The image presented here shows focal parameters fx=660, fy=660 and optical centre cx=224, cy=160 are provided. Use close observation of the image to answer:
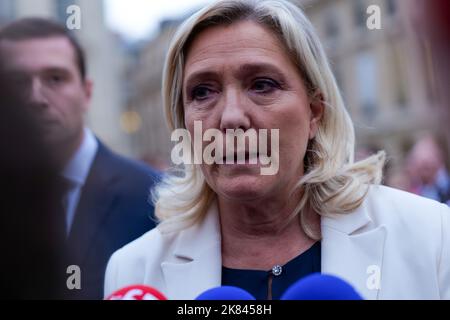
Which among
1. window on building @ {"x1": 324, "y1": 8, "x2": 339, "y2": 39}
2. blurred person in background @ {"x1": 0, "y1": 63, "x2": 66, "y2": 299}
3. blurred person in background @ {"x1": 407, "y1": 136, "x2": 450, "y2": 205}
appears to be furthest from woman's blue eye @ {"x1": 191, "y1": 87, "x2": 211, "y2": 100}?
window on building @ {"x1": 324, "y1": 8, "x2": 339, "y2": 39}

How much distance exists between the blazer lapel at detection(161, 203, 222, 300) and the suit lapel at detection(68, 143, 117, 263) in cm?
49

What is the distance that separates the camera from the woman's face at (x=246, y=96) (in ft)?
4.65

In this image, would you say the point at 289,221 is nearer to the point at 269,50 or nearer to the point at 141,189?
the point at 269,50

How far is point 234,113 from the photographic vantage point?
1386 mm

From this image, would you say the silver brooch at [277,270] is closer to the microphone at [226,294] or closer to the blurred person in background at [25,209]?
the microphone at [226,294]

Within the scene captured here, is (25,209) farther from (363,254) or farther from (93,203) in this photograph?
(93,203)

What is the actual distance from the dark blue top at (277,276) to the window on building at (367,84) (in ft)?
74.8

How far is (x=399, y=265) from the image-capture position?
1.46 m

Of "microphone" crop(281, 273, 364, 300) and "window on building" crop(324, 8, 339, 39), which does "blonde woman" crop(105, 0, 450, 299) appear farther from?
"window on building" crop(324, 8, 339, 39)

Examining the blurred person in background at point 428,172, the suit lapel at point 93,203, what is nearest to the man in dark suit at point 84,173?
the suit lapel at point 93,203

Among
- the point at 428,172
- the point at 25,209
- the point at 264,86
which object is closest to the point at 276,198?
the point at 264,86

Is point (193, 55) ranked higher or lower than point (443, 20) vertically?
higher
